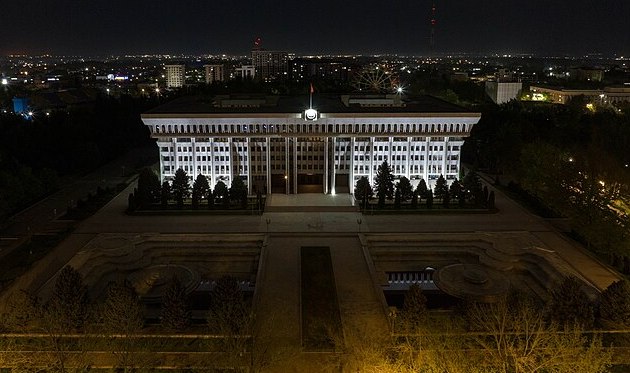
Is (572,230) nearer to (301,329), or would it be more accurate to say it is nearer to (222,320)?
(301,329)

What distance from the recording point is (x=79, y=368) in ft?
82.9

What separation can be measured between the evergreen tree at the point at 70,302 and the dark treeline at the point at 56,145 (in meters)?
20.9

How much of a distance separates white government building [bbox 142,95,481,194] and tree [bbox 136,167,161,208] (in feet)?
17.7

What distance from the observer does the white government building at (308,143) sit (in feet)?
199

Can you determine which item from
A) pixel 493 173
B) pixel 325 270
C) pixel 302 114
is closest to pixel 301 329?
pixel 325 270

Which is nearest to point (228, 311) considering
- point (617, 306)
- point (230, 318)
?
point (230, 318)

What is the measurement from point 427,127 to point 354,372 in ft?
132

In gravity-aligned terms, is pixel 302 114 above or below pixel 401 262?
above

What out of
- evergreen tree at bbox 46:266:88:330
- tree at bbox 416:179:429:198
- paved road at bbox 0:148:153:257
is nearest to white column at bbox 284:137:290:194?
tree at bbox 416:179:429:198

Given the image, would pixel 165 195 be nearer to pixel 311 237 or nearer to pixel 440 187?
pixel 311 237

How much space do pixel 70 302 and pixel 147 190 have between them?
26069 millimetres

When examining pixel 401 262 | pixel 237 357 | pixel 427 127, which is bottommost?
pixel 401 262

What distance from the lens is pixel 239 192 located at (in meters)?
56.2

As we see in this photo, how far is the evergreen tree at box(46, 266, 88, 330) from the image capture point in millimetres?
28656
